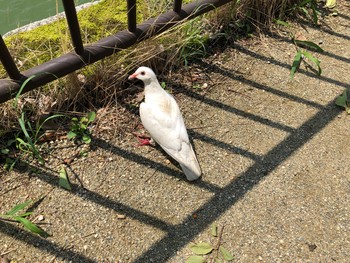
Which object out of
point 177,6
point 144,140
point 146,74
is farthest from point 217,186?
point 177,6

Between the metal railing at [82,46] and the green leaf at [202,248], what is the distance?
1.50 metres

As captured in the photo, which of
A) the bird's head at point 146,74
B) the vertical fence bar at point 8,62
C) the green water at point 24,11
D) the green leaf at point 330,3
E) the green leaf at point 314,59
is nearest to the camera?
the vertical fence bar at point 8,62

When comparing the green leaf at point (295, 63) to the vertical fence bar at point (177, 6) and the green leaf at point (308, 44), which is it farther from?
the vertical fence bar at point (177, 6)

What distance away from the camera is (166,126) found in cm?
264

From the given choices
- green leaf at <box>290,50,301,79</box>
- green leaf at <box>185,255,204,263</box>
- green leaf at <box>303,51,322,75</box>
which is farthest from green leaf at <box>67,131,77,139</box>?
green leaf at <box>303,51,322,75</box>

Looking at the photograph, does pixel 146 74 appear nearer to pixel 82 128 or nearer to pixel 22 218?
pixel 82 128

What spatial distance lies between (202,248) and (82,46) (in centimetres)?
162

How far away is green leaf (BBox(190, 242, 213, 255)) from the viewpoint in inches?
90.0

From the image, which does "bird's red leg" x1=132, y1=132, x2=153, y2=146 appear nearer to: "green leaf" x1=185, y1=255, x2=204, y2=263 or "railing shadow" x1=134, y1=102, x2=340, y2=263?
"railing shadow" x1=134, y1=102, x2=340, y2=263

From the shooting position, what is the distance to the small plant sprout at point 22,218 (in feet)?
7.44

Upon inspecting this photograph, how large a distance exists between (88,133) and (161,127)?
628 millimetres

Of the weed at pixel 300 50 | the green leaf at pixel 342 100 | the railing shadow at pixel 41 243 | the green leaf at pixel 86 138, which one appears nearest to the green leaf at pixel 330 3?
the weed at pixel 300 50

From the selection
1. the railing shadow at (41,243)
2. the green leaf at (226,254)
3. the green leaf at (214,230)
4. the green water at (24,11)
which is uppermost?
the green water at (24,11)

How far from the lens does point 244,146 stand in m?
2.82
